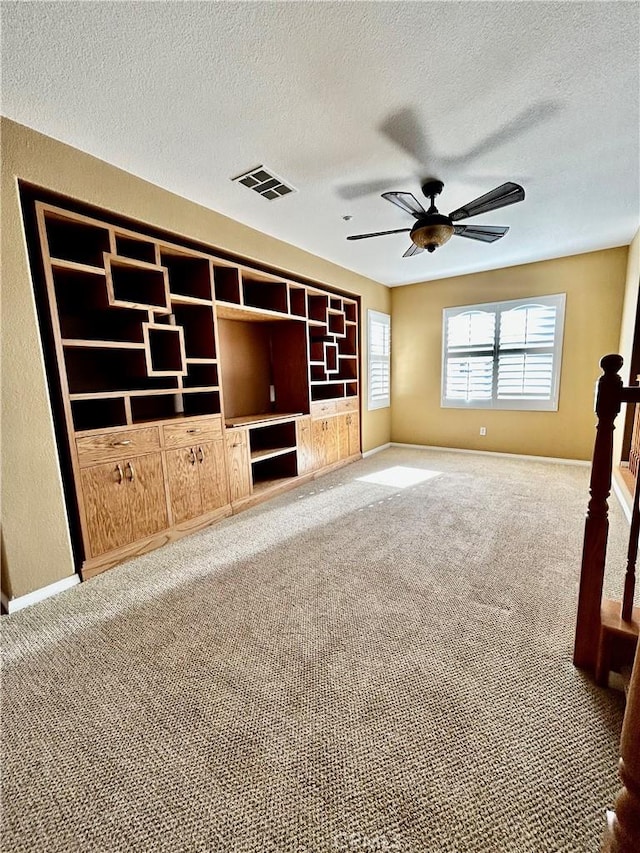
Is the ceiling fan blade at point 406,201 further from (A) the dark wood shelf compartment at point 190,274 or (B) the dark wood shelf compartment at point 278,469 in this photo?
(B) the dark wood shelf compartment at point 278,469

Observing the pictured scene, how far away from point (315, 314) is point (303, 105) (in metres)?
2.47

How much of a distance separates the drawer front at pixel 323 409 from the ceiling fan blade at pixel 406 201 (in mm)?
2240

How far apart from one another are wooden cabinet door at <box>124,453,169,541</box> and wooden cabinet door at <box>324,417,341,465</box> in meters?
2.20

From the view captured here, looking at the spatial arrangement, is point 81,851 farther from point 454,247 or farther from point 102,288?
point 454,247

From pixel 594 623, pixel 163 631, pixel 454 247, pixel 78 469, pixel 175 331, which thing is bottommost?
pixel 163 631

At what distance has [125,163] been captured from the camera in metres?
2.22

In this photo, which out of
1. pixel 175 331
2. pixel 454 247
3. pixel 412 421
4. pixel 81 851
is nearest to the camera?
pixel 81 851

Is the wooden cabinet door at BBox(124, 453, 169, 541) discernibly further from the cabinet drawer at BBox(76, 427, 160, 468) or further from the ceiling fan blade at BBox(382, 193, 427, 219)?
the ceiling fan blade at BBox(382, 193, 427, 219)

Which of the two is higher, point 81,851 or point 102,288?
point 102,288

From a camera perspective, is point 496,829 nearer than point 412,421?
Yes

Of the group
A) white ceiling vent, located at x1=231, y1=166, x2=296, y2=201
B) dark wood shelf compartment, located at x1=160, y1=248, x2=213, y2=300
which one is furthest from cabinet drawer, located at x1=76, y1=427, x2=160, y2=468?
white ceiling vent, located at x1=231, y1=166, x2=296, y2=201

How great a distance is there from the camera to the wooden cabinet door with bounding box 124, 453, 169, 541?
8.00 ft

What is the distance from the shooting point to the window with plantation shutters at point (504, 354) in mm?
4461

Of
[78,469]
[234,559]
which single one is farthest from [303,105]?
[234,559]
